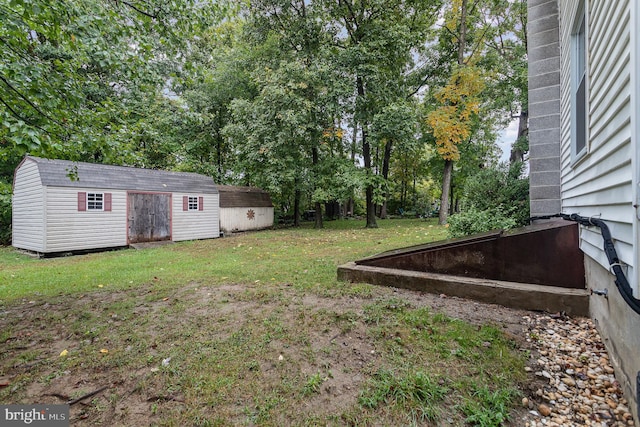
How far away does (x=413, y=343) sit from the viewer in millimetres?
2535

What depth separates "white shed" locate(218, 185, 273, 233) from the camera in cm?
1382

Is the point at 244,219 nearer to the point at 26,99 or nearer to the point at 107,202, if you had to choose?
the point at 107,202

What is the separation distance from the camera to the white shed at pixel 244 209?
1382cm

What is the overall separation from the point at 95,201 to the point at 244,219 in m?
6.37

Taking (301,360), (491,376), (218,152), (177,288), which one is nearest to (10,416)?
(301,360)

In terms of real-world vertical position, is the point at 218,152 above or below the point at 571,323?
above

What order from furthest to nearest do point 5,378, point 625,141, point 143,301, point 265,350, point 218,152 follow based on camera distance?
1. point 218,152
2. point 143,301
3. point 265,350
4. point 5,378
5. point 625,141

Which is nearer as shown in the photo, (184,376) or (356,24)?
(184,376)

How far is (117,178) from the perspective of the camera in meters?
10.1

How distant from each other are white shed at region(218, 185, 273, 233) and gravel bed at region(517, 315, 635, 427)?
12787 millimetres

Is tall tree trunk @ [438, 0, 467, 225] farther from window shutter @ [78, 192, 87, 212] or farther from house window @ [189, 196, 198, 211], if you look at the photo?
window shutter @ [78, 192, 87, 212]

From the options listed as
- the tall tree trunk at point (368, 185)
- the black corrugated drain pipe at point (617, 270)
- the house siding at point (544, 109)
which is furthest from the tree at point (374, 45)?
the black corrugated drain pipe at point (617, 270)

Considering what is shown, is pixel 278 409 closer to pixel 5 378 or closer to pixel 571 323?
pixel 5 378

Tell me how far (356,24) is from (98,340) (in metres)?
15.3
